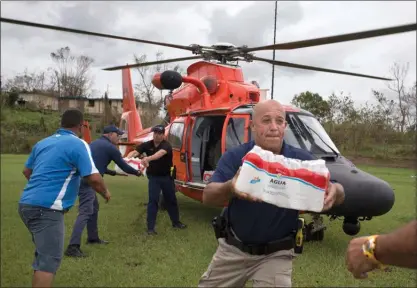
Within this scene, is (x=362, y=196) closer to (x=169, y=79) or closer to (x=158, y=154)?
(x=158, y=154)

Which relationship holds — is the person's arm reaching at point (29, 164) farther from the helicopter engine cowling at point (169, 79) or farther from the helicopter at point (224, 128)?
the helicopter engine cowling at point (169, 79)

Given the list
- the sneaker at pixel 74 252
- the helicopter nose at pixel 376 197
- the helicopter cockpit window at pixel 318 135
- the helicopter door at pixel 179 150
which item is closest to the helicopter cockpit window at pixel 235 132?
the helicopter cockpit window at pixel 318 135

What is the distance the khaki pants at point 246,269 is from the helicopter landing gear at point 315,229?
10.2 ft

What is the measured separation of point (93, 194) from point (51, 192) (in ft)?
6.98

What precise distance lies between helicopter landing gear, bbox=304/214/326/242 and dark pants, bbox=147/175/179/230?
226 centimetres

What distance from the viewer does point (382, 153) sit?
2072 centimetres

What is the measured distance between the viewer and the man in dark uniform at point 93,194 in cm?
546

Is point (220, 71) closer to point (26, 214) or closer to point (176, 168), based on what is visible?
point (176, 168)

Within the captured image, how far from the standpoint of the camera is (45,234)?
363 centimetres

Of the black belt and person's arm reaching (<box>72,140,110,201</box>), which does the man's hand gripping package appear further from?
person's arm reaching (<box>72,140,110,201</box>)

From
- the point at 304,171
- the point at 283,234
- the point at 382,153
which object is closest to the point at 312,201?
the point at 304,171

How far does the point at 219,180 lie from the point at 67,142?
1706 mm

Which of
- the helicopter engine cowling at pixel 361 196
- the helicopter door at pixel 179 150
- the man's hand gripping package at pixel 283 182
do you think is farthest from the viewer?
the helicopter door at pixel 179 150

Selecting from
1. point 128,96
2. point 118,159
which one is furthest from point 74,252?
point 128,96
